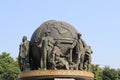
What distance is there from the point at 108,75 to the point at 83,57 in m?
26.1

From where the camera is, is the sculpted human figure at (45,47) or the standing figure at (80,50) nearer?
the sculpted human figure at (45,47)

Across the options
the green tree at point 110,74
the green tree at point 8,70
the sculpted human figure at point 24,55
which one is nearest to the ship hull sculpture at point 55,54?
the sculpted human figure at point 24,55

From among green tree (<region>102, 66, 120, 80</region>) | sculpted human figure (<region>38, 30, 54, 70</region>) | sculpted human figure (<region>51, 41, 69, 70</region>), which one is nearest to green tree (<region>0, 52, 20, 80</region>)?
green tree (<region>102, 66, 120, 80</region>)

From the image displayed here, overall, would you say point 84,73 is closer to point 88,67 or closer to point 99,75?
point 88,67

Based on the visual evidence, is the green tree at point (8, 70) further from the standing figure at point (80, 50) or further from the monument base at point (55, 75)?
the monument base at point (55, 75)

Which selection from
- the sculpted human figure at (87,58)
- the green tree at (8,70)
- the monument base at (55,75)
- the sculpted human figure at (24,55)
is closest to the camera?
the monument base at (55,75)

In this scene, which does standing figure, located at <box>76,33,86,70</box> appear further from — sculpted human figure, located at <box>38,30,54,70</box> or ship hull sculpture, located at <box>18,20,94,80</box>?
sculpted human figure, located at <box>38,30,54,70</box>

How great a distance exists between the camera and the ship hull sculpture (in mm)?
18797

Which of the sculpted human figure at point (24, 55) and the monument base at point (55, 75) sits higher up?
the sculpted human figure at point (24, 55)

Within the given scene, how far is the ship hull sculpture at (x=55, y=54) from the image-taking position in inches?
740

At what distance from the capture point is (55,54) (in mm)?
19125

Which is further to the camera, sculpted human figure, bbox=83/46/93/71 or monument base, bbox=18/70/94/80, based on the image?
sculpted human figure, bbox=83/46/93/71

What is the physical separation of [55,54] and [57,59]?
278 millimetres

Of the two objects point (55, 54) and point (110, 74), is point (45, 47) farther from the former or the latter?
point (110, 74)
